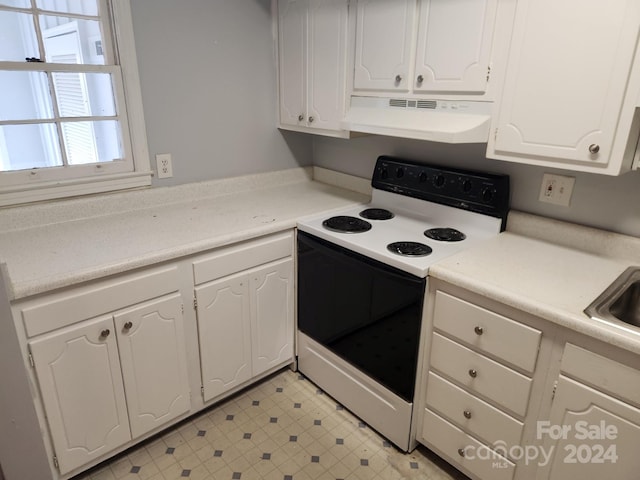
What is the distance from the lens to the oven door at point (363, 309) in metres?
1.66

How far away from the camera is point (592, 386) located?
1249 mm

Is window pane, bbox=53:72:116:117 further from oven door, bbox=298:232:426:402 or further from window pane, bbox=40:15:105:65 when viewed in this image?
oven door, bbox=298:232:426:402

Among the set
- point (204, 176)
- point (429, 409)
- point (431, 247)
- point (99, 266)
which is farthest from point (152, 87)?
point (429, 409)

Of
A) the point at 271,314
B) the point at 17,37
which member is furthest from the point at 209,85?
the point at 271,314

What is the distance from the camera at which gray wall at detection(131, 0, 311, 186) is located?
6.59ft

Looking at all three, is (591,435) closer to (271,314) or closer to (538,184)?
(538,184)

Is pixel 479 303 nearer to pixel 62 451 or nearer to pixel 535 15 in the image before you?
pixel 535 15

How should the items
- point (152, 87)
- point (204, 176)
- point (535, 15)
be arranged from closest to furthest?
point (535, 15) < point (152, 87) < point (204, 176)

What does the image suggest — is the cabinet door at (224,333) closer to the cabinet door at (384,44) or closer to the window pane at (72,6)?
the cabinet door at (384,44)

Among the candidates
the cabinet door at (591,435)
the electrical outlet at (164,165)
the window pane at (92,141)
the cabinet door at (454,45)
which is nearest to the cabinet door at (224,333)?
the electrical outlet at (164,165)

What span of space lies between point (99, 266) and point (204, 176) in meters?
0.96

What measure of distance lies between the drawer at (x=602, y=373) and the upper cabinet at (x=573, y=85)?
58 cm

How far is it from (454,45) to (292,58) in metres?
0.99

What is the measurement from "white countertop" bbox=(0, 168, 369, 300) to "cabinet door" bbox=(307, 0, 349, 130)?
47 centimetres
